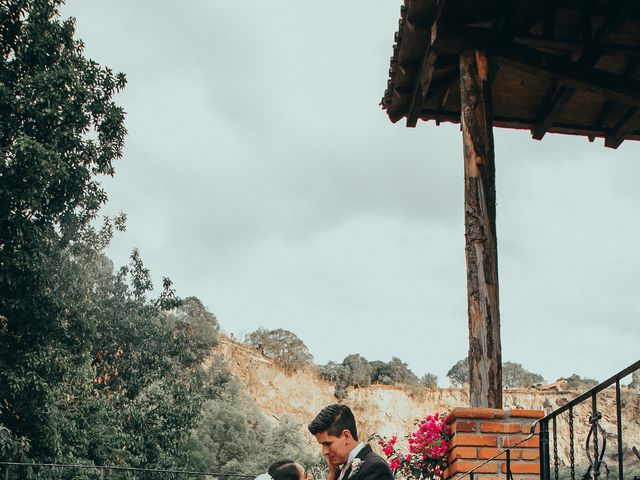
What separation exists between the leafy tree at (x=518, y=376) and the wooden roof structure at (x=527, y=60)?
4370 centimetres

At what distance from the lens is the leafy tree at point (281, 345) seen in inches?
1537

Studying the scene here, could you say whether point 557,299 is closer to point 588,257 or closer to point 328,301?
point 588,257

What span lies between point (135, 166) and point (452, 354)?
1110 inches

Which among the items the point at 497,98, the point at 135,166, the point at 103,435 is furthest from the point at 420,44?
the point at 135,166

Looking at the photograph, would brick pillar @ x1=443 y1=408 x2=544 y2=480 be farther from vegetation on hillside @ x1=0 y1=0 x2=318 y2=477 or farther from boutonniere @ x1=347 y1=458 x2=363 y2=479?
vegetation on hillside @ x1=0 y1=0 x2=318 y2=477

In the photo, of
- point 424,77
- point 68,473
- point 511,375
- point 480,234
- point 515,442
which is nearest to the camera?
point 515,442

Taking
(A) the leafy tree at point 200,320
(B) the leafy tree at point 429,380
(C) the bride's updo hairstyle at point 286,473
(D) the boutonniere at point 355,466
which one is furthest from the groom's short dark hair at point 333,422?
(B) the leafy tree at point 429,380

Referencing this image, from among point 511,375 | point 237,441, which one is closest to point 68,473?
point 237,441

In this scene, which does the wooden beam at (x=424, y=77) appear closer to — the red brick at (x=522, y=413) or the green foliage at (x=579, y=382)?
the red brick at (x=522, y=413)

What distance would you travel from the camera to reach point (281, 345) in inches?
1556

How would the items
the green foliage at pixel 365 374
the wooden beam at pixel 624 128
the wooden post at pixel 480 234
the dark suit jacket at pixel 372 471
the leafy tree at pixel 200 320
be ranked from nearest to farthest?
the dark suit jacket at pixel 372 471
the wooden post at pixel 480 234
the wooden beam at pixel 624 128
the leafy tree at pixel 200 320
the green foliage at pixel 365 374

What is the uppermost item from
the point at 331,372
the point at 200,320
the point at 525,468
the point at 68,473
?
the point at 200,320

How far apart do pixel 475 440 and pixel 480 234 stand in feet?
5.14

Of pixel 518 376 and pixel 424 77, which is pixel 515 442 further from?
pixel 518 376
